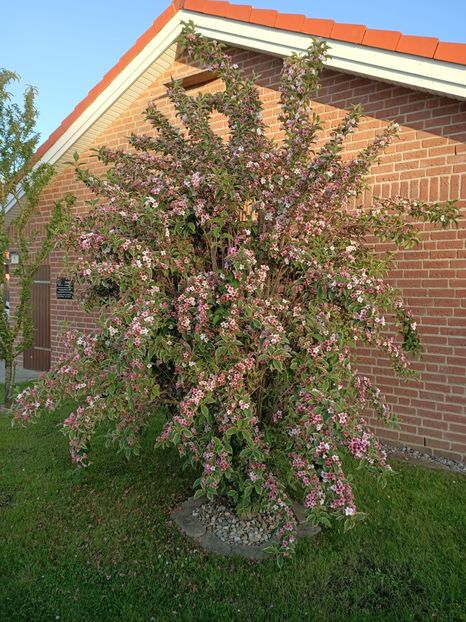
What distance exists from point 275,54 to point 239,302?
13.0 ft

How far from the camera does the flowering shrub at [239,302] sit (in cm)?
274

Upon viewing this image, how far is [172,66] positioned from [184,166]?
4.63 meters

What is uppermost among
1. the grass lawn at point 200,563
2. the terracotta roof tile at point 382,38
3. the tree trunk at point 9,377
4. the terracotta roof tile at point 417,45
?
the terracotta roof tile at point 382,38

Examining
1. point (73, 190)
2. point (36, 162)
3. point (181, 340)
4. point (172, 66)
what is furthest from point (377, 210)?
point (73, 190)

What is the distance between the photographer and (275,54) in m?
5.59

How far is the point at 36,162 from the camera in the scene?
7.52 meters

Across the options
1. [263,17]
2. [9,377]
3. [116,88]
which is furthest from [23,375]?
[263,17]

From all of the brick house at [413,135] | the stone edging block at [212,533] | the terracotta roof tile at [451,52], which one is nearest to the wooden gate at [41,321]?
the brick house at [413,135]

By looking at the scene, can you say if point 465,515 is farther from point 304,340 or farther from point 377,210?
point 377,210

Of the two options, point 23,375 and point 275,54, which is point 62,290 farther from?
point 275,54

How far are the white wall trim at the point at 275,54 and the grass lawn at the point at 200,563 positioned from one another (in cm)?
334

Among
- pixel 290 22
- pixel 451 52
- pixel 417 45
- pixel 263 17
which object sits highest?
pixel 263 17

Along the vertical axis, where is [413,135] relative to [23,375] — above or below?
above

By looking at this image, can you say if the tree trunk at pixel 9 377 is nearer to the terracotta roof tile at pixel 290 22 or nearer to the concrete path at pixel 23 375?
the concrete path at pixel 23 375
